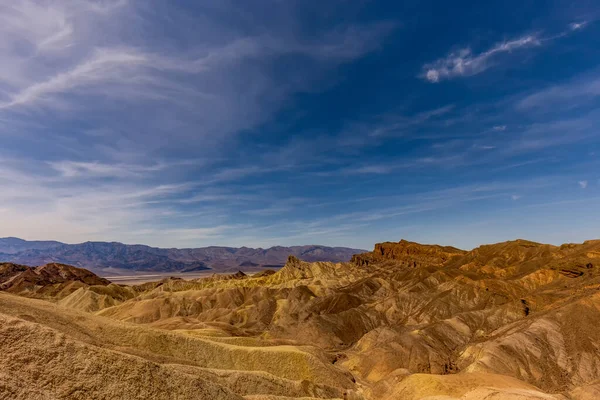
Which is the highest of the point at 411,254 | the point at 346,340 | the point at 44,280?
the point at 411,254

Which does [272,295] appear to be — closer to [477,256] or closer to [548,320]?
[477,256]

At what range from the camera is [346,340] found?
229 feet

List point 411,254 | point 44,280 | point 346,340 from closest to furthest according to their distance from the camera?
point 346,340, point 44,280, point 411,254

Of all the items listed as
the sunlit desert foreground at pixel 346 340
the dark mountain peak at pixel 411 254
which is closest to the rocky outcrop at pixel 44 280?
the sunlit desert foreground at pixel 346 340

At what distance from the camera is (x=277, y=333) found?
74.4 metres

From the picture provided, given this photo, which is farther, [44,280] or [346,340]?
[44,280]

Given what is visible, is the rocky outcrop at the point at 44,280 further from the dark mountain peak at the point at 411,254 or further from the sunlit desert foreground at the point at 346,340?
the dark mountain peak at the point at 411,254

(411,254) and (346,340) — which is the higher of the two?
(411,254)

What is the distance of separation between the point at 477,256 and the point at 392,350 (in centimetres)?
6812

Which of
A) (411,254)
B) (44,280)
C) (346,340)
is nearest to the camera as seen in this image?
(346,340)

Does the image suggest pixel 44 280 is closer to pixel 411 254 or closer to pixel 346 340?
pixel 346 340

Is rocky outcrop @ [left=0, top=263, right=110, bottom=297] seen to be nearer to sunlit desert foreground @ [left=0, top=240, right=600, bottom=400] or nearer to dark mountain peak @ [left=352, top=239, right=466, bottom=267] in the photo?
sunlit desert foreground @ [left=0, top=240, right=600, bottom=400]

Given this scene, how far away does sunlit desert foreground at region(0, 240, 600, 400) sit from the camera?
18.3 m

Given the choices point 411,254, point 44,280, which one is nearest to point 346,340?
point 411,254
